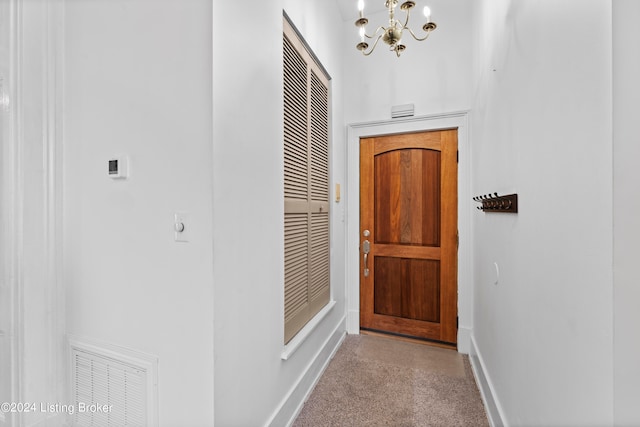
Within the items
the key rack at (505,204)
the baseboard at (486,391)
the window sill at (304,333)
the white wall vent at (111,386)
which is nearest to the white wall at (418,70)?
the key rack at (505,204)

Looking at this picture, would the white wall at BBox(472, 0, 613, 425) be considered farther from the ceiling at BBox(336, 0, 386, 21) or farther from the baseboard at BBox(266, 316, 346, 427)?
the ceiling at BBox(336, 0, 386, 21)

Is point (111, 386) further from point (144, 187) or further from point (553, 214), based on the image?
point (553, 214)

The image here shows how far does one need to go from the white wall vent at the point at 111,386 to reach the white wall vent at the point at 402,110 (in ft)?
8.71

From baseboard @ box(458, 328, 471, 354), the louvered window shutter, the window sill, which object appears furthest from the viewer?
baseboard @ box(458, 328, 471, 354)

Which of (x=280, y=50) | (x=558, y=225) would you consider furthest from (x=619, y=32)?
(x=280, y=50)

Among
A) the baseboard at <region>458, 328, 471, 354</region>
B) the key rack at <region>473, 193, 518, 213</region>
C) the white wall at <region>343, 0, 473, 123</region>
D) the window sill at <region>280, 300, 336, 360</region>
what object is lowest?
the baseboard at <region>458, 328, 471, 354</region>

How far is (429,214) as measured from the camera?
8.95 feet

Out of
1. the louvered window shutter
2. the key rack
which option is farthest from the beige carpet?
the key rack

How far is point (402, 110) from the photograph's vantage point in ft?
9.04

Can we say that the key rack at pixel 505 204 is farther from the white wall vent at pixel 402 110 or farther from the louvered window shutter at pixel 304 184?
the white wall vent at pixel 402 110

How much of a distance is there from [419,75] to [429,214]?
4.36 ft

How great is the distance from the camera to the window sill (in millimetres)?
1668

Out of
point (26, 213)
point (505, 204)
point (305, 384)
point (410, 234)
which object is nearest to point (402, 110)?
point (410, 234)

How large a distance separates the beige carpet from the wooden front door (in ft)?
1.00
